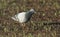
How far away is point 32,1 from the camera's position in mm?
12195

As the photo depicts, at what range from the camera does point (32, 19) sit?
9.96 m

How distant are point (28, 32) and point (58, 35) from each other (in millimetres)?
819

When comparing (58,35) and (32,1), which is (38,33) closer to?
(58,35)

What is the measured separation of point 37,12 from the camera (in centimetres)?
1092

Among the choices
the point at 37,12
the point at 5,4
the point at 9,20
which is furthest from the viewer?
the point at 5,4

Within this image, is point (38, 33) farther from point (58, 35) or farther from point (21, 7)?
point (21, 7)

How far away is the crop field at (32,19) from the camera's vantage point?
333 inches

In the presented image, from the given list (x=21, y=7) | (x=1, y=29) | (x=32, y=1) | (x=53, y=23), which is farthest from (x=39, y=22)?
(x=32, y=1)

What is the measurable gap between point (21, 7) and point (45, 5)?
92 cm

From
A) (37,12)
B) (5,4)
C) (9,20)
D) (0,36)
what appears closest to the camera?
(0,36)

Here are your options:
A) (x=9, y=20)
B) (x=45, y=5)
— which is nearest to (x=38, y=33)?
(x=9, y=20)

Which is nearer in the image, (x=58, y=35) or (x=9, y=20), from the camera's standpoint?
(x=58, y=35)

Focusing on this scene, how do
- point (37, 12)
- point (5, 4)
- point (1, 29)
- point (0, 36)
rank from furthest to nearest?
point (5, 4), point (37, 12), point (1, 29), point (0, 36)

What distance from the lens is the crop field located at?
333 inches
